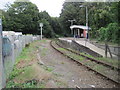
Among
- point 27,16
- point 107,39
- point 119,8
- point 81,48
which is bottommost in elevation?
point 81,48

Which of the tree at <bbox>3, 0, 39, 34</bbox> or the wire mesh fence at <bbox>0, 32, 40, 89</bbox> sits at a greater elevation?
the tree at <bbox>3, 0, 39, 34</bbox>

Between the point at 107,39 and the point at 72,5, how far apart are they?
147 feet

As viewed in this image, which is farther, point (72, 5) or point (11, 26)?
point (72, 5)

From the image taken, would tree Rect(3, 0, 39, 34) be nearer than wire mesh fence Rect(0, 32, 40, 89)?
No

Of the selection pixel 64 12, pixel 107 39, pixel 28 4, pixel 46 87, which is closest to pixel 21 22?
pixel 28 4

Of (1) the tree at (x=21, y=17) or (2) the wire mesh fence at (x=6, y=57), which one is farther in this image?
(1) the tree at (x=21, y=17)

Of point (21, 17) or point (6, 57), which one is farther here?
point (21, 17)

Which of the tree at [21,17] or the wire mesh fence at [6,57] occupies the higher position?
the tree at [21,17]

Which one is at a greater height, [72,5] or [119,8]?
[72,5]

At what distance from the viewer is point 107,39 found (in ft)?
40.2

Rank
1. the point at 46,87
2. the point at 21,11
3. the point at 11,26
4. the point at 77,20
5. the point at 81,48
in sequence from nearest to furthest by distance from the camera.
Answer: the point at 46,87 → the point at 81,48 → the point at 11,26 → the point at 21,11 → the point at 77,20

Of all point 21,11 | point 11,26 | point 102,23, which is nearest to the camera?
point 102,23

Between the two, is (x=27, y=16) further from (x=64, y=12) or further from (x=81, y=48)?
(x=81, y=48)

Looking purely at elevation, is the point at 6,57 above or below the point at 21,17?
below
